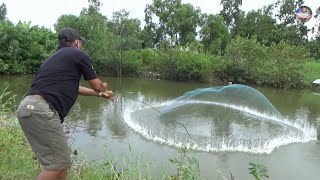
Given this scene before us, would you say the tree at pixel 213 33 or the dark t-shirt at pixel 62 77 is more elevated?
the tree at pixel 213 33

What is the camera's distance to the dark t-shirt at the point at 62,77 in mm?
2939

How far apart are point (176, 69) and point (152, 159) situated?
16.2 metres

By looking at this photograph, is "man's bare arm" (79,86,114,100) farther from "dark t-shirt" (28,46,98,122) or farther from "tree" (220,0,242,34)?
"tree" (220,0,242,34)

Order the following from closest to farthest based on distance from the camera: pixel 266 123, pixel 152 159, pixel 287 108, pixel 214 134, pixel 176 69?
1. pixel 152 159
2. pixel 214 134
3. pixel 266 123
4. pixel 287 108
5. pixel 176 69

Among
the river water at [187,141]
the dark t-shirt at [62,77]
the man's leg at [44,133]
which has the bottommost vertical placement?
the river water at [187,141]

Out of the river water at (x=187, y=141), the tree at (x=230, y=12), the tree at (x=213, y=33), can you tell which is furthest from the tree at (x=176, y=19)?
the river water at (x=187, y=141)

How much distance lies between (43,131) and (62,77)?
43 centimetres

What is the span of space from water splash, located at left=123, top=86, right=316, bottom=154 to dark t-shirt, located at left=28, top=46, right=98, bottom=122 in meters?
4.67

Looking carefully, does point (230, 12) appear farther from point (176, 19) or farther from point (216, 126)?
point (216, 126)

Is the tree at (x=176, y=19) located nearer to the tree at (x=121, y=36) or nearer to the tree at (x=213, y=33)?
the tree at (x=213, y=33)

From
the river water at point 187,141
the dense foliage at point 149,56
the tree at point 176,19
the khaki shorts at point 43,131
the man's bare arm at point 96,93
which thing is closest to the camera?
the khaki shorts at point 43,131

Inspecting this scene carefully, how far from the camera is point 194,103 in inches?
388

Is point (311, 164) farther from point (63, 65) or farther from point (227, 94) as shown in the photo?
point (63, 65)

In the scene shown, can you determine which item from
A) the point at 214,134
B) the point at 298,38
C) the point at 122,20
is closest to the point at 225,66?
the point at 122,20
